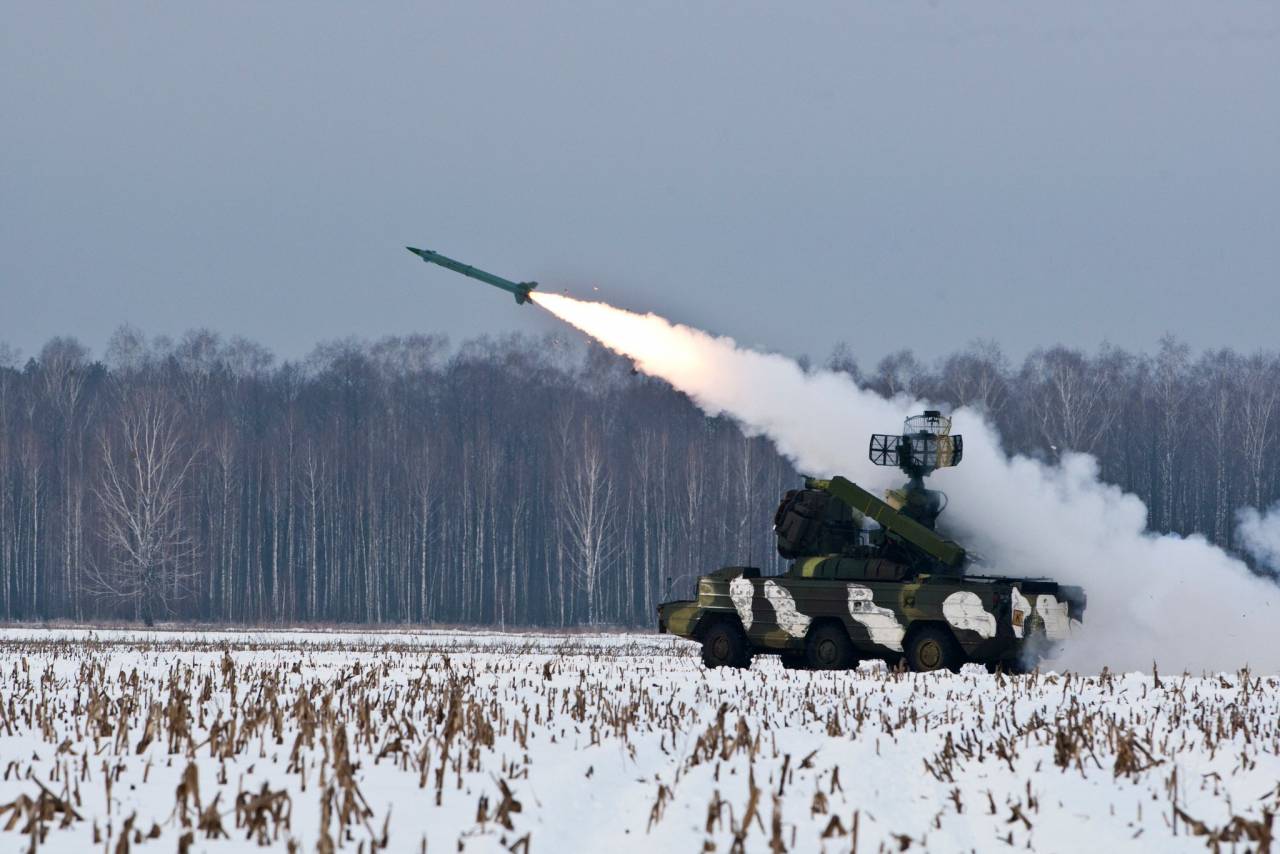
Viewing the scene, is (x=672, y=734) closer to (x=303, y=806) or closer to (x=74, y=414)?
(x=303, y=806)

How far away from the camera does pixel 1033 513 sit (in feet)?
95.0

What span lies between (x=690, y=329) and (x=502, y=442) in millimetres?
51221

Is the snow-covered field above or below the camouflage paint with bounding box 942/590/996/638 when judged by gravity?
below

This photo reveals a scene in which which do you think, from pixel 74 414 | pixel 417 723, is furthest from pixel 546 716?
pixel 74 414

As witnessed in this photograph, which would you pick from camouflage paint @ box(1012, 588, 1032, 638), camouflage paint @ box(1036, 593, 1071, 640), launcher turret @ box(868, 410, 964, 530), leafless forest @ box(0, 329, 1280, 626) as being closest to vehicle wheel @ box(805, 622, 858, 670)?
launcher turret @ box(868, 410, 964, 530)

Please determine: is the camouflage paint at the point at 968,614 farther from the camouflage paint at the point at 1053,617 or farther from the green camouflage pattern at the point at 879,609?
the camouflage paint at the point at 1053,617

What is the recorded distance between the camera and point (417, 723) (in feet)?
47.4

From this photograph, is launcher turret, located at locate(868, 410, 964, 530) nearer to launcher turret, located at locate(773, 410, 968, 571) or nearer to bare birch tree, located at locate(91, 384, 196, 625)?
launcher turret, located at locate(773, 410, 968, 571)

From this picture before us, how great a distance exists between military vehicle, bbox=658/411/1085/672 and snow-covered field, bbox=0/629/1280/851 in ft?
25.6

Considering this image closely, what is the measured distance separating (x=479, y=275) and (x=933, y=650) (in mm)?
11848

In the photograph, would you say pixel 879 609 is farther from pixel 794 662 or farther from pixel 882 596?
pixel 794 662

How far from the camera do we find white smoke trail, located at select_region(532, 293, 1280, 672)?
27.8 m

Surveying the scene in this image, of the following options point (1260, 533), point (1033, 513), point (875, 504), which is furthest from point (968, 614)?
point (1260, 533)

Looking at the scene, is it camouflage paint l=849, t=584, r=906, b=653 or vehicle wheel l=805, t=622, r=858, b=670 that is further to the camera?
vehicle wheel l=805, t=622, r=858, b=670
